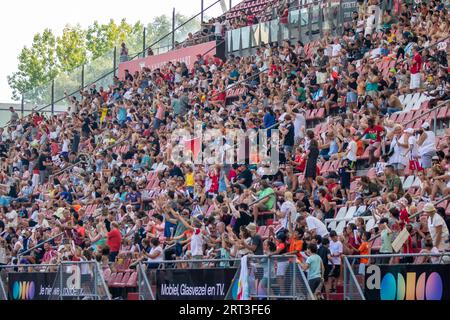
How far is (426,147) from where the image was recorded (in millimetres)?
22797

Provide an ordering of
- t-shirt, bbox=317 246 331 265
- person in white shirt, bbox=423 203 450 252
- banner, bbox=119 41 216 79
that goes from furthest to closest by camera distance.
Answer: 1. banner, bbox=119 41 216 79
2. t-shirt, bbox=317 246 331 265
3. person in white shirt, bbox=423 203 450 252

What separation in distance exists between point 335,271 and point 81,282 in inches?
193

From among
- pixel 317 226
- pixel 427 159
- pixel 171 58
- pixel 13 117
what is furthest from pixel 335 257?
pixel 13 117

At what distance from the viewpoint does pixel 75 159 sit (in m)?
37.7

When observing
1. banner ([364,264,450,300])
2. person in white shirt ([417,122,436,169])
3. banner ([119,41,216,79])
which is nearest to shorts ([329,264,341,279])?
banner ([364,264,450,300])

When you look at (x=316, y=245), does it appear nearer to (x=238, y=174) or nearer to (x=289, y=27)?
(x=238, y=174)

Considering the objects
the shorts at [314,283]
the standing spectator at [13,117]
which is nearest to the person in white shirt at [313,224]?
the shorts at [314,283]

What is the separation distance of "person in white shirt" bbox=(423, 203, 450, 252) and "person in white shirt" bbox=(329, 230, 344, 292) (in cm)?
159

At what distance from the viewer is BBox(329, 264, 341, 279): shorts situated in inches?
745

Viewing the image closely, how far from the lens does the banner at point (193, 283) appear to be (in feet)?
63.9

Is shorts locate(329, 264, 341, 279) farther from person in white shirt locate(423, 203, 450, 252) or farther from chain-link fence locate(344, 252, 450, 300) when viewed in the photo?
person in white shirt locate(423, 203, 450, 252)

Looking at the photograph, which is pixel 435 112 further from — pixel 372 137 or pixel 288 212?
pixel 288 212
